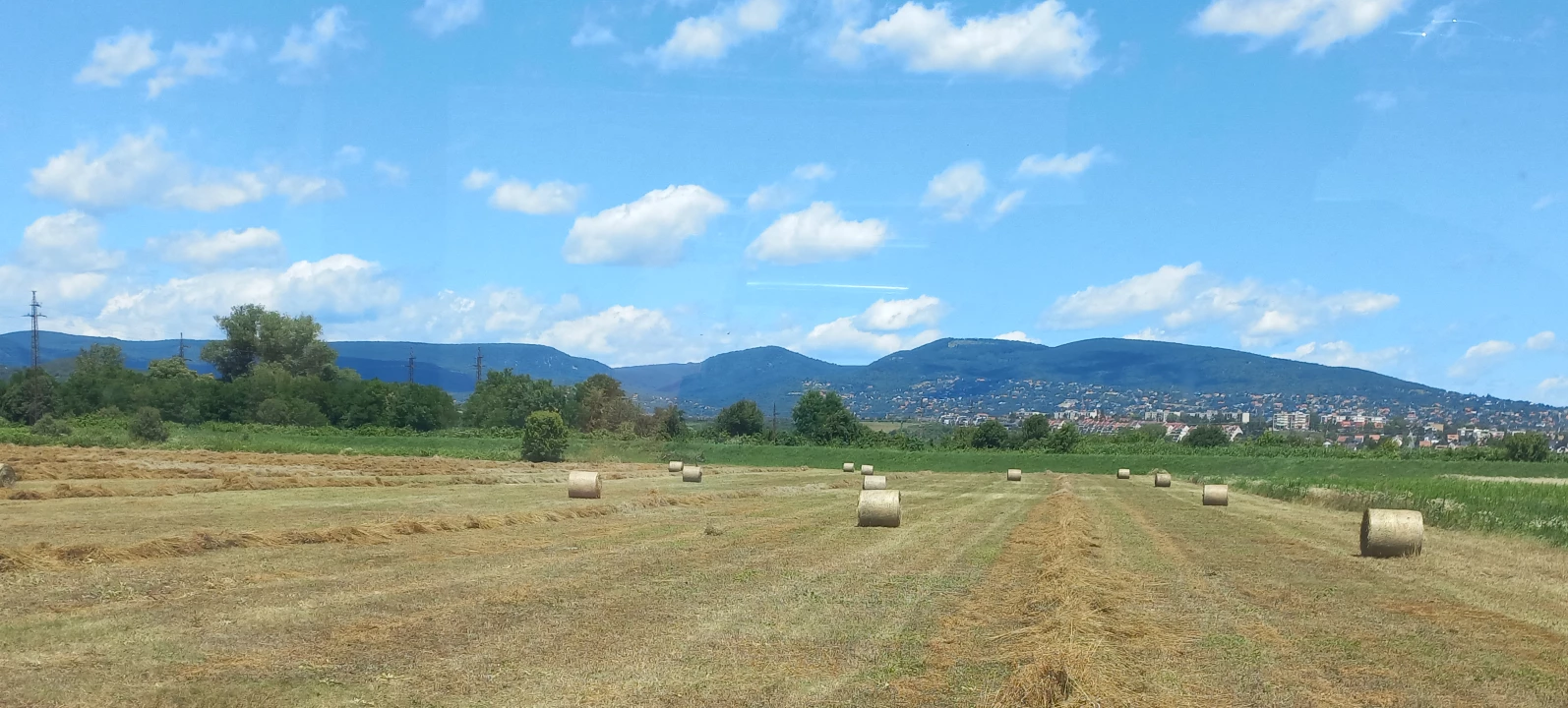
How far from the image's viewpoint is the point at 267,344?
5748 inches

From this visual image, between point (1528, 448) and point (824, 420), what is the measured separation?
63.3 m

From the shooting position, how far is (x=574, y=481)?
37625 mm

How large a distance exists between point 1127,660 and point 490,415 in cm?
13633

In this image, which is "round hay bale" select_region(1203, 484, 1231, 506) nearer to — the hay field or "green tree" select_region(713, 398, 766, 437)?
the hay field

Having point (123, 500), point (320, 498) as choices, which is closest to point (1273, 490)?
Result: point (320, 498)

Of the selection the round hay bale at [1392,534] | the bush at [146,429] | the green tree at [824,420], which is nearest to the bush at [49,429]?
the bush at [146,429]

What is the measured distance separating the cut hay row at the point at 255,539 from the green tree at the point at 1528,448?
95.6 meters

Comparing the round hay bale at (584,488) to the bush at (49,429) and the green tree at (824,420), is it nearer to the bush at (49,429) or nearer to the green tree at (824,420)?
the bush at (49,429)

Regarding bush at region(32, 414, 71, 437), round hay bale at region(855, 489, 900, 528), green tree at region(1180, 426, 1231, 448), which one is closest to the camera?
round hay bale at region(855, 489, 900, 528)

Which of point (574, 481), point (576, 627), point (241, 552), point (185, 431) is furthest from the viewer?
point (185, 431)

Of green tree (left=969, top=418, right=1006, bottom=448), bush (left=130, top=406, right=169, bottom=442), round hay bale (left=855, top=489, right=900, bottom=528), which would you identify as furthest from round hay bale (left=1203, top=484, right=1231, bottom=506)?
green tree (left=969, top=418, right=1006, bottom=448)

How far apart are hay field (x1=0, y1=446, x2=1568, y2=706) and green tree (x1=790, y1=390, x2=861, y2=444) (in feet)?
313

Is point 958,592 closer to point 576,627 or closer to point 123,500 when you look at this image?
point 576,627

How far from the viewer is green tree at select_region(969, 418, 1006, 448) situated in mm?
118375
